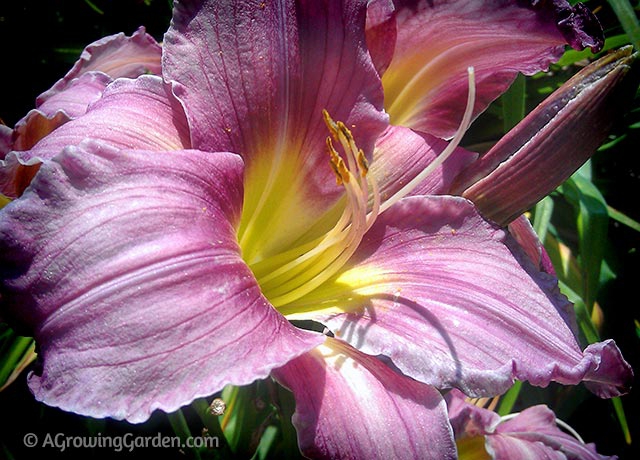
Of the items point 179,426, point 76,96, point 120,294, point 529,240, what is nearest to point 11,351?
point 179,426

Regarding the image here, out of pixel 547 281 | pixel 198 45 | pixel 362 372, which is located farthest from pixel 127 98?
pixel 547 281

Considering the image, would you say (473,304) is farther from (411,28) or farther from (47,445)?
(47,445)

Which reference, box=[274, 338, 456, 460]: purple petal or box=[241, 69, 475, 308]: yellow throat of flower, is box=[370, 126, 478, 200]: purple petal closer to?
box=[241, 69, 475, 308]: yellow throat of flower

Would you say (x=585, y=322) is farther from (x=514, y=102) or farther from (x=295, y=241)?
(x=295, y=241)

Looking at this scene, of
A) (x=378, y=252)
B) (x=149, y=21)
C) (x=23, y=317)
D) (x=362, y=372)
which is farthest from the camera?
(x=149, y=21)

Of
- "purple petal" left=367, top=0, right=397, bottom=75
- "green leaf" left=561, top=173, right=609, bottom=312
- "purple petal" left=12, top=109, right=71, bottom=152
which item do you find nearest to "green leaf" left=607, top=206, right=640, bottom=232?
"green leaf" left=561, top=173, right=609, bottom=312

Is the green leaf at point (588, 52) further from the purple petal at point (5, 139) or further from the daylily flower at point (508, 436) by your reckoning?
the purple petal at point (5, 139)
